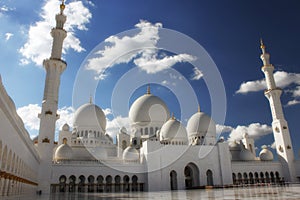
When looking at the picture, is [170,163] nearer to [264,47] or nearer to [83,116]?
[83,116]

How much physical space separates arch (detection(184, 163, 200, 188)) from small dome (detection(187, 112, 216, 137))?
15.5ft

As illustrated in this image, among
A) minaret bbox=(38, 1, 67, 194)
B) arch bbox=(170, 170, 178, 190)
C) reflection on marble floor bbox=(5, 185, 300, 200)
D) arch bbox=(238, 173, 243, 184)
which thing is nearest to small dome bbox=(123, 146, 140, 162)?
arch bbox=(170, 170, 178, 190)

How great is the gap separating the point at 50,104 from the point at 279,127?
2359 centimetres

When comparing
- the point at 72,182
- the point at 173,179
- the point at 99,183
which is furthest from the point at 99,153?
the point at 173,179

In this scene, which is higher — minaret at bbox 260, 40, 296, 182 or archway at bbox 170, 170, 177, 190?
minaret at bbox 260, 40, 296, 182

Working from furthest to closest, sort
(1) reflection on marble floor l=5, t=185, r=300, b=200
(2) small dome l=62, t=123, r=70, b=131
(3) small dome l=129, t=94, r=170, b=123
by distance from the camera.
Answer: (3) small dome l=129, t=94, r=170, b=123, (2) small dome l=62, t=123, r=70, b=131, (1) reflection on marble floor l=5, t=185, r=300, b=200

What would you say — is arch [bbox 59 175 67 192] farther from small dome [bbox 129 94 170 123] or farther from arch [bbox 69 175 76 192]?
small dome [bbox 129 94 170 123]

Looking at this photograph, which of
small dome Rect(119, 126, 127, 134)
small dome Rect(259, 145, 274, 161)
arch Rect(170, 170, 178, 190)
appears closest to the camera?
arch Rect(170, 170, 178, 190)

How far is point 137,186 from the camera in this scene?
850 inches

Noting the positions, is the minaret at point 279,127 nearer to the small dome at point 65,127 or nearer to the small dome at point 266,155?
the small dome at point 266,155

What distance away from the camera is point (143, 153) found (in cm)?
2238

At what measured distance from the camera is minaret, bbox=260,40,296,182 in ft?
86.2

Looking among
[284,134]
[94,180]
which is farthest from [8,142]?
[284,134]

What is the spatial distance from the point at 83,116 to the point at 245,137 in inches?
821
